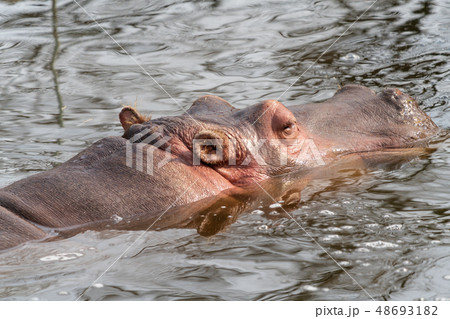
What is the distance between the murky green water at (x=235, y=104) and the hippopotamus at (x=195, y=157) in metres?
0.22

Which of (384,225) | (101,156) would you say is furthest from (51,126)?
(384,225)

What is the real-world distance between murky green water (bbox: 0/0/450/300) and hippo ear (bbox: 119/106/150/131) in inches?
49.0

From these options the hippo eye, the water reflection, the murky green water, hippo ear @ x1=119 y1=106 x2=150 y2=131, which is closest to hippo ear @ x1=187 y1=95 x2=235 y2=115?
hippo ear @ x1=119 y1=106 x2=150 y2=131

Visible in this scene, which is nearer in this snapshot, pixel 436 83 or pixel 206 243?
pixel 206 243

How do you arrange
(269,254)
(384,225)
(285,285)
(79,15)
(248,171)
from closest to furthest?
(285,285), (269,254), (384,225), (248,171), (79,15)

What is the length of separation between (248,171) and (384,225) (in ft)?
3.99

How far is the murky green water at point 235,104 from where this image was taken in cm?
433

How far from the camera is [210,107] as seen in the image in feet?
19.9

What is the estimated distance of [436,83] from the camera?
8859mm

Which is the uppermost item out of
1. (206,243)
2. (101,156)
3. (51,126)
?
(101,156)

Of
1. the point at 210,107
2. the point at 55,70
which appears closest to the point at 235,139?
the point at 210,107

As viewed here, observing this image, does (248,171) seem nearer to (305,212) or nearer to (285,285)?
(305,212)

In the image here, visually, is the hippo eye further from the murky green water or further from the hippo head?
the murky green water

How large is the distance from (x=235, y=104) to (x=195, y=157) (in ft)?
9.92
